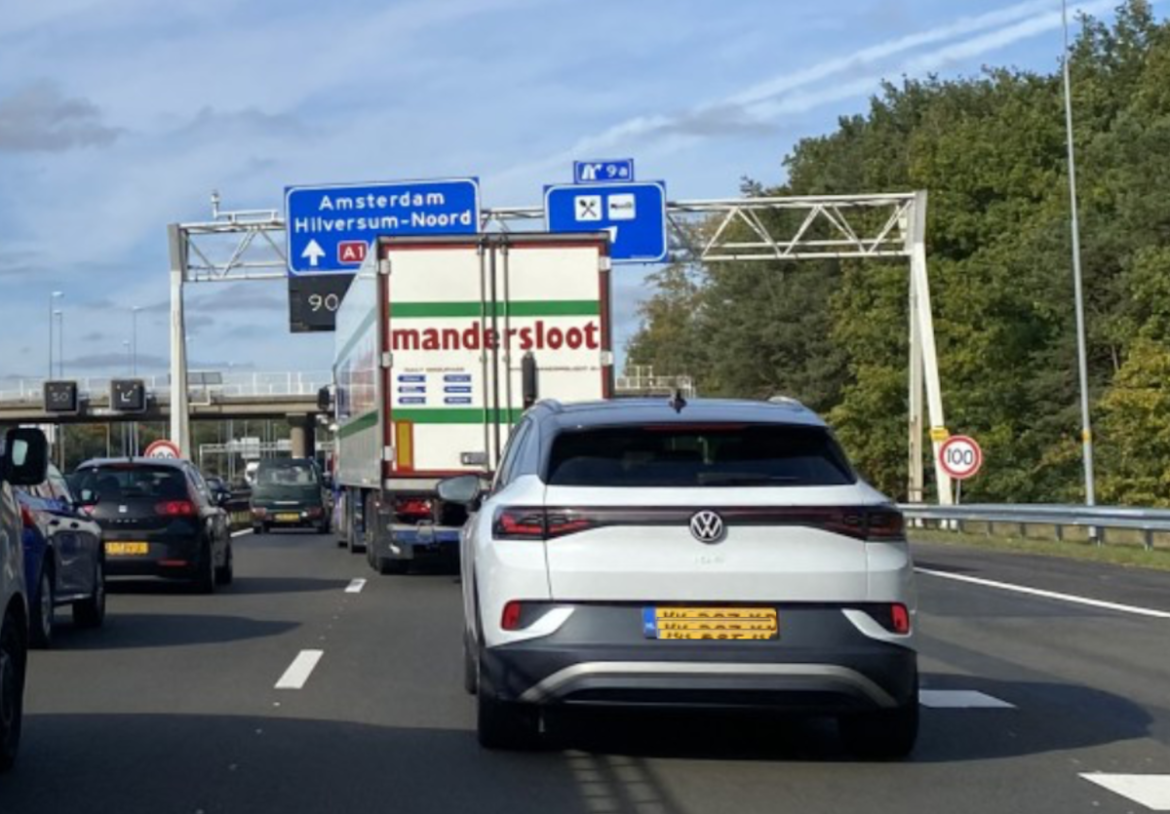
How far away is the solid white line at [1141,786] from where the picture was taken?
28.4 feet

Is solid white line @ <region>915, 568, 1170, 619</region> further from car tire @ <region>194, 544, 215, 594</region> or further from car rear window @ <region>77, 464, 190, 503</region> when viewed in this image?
car rear window @ <region>77, 464, 190, 503</region>

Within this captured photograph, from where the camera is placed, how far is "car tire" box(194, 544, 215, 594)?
859 inches

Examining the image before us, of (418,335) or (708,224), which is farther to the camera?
(708,224)

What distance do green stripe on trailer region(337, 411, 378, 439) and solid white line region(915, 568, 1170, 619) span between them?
703 centimetres

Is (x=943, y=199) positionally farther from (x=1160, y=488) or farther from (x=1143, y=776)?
(x=1143, y=776)

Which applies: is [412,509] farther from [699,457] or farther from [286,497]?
[286,497]

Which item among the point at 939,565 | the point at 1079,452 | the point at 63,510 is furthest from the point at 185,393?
the point at 63,510

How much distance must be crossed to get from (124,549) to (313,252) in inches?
862

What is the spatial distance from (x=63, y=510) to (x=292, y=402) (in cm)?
6358

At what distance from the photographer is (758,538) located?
9148 mm

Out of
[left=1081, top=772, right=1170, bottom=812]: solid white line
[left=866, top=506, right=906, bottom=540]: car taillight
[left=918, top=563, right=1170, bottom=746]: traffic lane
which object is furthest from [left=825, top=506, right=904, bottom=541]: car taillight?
[left=918, top=563, right=1170, bottom=746]: traffic lane

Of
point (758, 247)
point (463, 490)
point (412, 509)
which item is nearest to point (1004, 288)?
point (758, 247)

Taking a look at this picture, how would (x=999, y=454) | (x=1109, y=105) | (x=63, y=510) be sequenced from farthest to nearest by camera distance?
(x=1109, y=105) < (x=999, y=454) < (x=63, y=510)

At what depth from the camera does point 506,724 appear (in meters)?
9.81
